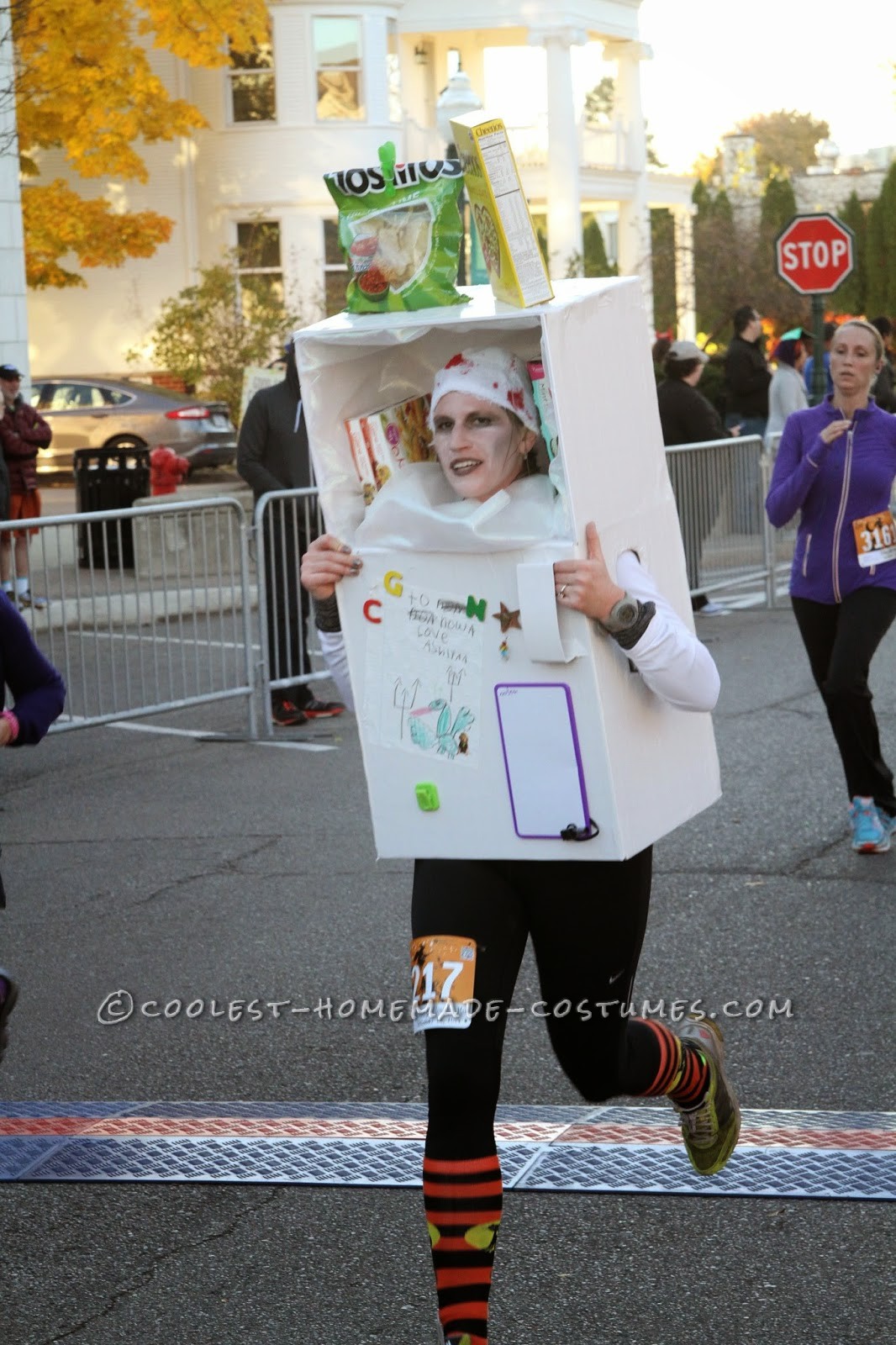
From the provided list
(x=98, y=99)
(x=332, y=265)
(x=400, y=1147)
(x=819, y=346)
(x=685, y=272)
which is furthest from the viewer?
(x=685, y=272)

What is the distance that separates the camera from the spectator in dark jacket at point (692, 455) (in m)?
13.9

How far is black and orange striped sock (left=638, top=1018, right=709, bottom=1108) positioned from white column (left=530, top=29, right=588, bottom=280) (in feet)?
108

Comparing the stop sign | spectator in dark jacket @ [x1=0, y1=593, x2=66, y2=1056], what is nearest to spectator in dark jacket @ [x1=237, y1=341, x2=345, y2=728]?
spectator in dark jacket @ [x1=0, y1=593, x2=66, y2=1056]

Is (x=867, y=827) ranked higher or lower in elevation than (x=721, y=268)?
lower

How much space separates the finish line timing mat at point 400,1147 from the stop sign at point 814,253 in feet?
49.3

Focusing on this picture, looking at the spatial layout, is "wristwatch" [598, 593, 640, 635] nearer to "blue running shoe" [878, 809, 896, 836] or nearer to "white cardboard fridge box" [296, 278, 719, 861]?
"white cardboard fridge box" [296, 278, 719, 861]

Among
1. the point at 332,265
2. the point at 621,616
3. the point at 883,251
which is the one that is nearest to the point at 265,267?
the point at 332,265

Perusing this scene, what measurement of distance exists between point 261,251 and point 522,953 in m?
33.5

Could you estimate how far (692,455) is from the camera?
45.9ft

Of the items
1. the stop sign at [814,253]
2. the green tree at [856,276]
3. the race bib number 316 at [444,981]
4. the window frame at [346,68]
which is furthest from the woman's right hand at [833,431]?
the green tree at [856,276]

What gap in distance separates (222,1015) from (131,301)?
32.0 metres

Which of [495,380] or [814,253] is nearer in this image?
[495,380]

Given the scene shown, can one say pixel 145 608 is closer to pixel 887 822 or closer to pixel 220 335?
pixel 887 822

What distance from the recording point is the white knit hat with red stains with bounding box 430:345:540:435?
11.7 feet
